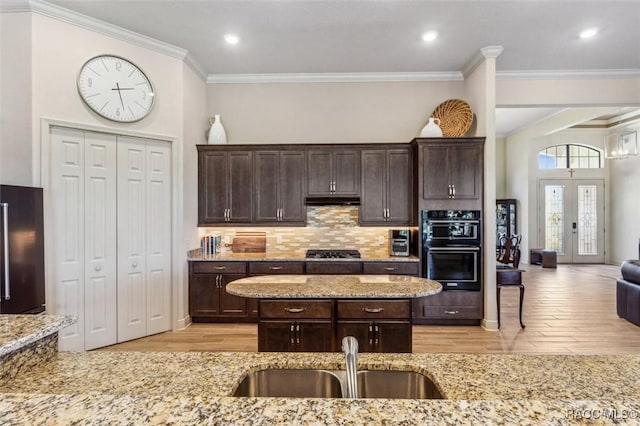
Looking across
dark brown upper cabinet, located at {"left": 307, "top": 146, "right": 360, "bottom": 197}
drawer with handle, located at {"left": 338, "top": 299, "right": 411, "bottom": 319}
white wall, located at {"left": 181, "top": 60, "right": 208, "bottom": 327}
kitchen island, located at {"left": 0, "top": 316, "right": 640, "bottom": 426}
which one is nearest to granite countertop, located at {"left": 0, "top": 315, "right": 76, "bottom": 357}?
kitchen island, located at {"left": 0, "top": 316, "right": 640, "bottom": 426}

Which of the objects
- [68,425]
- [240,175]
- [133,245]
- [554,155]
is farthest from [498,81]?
[554,155]

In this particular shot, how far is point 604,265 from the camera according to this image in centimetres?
893

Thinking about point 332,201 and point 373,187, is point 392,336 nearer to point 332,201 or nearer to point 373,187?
point 332,201

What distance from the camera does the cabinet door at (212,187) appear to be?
4590mm

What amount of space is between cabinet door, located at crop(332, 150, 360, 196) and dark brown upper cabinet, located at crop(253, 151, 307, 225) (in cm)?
44

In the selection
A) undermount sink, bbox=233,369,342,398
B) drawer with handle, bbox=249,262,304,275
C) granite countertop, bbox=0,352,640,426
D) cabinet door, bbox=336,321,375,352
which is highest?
granite countertop, bbox=0,352,640,426

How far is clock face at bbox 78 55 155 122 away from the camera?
11.5ft

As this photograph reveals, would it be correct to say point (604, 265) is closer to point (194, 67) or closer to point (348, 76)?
point (348, 76)

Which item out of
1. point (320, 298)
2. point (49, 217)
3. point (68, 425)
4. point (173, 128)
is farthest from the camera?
point (173, 128)

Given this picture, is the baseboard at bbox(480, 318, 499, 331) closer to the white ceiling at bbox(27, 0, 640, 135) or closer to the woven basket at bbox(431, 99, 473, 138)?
the woven basket at bbox(431, 99, 473, 138)

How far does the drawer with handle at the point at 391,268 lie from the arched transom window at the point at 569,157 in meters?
7.25

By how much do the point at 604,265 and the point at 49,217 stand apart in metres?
11.5

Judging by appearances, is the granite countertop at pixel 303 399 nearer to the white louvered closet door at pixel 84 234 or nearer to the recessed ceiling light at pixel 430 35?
the white louvered closet door at pixel 84 234

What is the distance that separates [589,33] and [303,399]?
15.5 ft
